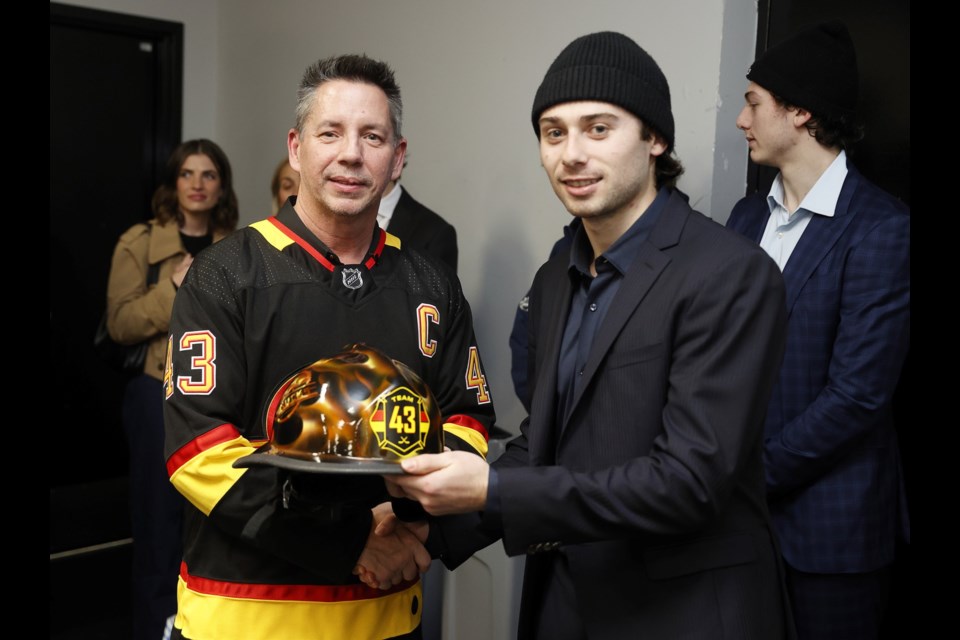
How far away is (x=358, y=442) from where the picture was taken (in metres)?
1.22

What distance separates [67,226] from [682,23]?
3310mm

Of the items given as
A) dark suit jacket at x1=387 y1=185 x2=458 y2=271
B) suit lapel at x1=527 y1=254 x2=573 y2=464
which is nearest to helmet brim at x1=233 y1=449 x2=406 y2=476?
suit lapel at x1=527 y1=254 x2=573 y2=464

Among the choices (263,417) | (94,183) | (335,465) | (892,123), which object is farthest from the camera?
(94,183)

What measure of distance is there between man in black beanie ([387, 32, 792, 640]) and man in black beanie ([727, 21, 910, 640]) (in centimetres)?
50

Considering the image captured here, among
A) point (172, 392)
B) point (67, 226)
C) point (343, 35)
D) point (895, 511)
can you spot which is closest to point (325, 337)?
point (172, 392)

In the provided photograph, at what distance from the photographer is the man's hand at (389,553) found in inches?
59.0

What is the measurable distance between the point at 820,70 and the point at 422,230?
1.26 m

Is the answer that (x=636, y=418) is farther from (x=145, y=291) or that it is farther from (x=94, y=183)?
(x=94, y=183)

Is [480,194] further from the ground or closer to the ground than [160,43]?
closer to the ground

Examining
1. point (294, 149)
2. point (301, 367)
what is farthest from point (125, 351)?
point (301, 367)

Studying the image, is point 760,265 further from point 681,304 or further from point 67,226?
point 67,226

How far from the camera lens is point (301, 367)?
1.52 metres

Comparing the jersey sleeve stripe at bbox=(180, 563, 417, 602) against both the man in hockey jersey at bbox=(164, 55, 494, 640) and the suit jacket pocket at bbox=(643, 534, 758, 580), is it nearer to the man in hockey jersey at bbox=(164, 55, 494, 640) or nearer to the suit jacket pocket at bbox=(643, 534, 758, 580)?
the man in hockey jersey at bbox=(164, 55, 494, 640)

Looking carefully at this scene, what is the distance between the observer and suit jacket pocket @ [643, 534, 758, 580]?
4.15 feet
